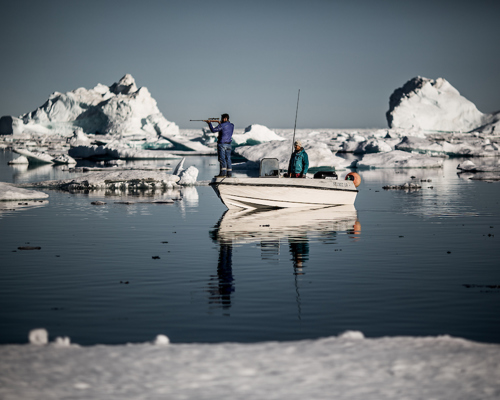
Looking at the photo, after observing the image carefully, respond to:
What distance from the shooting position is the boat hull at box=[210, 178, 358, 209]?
67.1ft

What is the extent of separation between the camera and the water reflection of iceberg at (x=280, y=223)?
15531mm

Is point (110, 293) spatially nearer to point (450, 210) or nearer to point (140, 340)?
point (140, 340)

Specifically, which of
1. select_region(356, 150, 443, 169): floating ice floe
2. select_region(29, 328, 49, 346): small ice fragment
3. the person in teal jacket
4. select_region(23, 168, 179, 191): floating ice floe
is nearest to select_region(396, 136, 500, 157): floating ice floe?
select_region(356, 150, 443, 169): floating ice floe

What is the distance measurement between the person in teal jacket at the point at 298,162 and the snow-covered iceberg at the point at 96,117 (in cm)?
11322

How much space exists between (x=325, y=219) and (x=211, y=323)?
1141 cm

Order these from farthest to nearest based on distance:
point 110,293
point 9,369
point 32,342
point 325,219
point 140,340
Result: point 325,219 → point 110,293 → point 140,340 → point 32,342 → point 9,369

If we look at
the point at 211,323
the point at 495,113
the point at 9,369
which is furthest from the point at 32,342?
the point at 495,113

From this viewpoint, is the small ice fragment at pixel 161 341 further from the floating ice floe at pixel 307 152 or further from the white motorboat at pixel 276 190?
the floating ice floe at pixel 307 152

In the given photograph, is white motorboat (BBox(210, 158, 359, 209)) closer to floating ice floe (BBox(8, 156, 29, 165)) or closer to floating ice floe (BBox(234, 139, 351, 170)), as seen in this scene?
floating ice floe (BBox(234, 139, 351, 170))

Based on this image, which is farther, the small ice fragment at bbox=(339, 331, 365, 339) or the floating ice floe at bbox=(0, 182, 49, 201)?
the floating ice floe at bbox=(0, 182, 49, 201)

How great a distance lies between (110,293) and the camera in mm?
9336

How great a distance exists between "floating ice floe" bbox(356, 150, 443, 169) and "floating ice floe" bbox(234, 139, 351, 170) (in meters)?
2.54

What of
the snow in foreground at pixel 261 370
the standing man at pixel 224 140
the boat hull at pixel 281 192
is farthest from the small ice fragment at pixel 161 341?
the boat hull at pixel 281 192

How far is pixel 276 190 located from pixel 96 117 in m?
125
